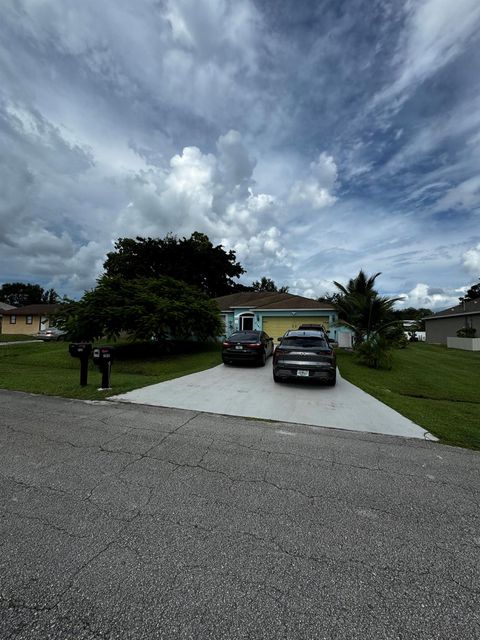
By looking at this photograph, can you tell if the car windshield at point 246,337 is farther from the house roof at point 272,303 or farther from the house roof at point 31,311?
the house roof at point 31,311

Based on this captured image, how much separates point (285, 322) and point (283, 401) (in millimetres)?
13746

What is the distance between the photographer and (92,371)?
10.2m

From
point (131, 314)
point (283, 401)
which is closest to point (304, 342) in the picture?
point (283, 401)

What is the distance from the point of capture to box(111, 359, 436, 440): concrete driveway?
203 inches

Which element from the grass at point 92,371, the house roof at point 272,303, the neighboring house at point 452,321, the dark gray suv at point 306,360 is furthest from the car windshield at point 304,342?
the neighboring house at point 452,321

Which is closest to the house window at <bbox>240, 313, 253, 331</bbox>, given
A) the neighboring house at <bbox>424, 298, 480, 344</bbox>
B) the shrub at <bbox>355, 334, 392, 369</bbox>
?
the shrub at <bbox>355, 334, 392, 369</bbox>

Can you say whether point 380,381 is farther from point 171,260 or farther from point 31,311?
point 31,311

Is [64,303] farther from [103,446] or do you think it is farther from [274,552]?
[274,552]

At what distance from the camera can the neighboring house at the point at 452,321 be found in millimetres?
23669

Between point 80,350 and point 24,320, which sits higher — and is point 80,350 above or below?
below

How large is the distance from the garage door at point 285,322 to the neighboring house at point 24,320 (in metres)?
29.0

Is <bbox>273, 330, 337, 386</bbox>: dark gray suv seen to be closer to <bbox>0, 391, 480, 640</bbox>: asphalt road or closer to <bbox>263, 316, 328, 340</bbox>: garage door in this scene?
<bbox>0, 391, 480, 640</bbox>: asphalt road

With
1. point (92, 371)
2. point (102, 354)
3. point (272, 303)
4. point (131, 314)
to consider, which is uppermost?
point (272, 303)

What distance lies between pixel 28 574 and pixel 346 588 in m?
1.98
